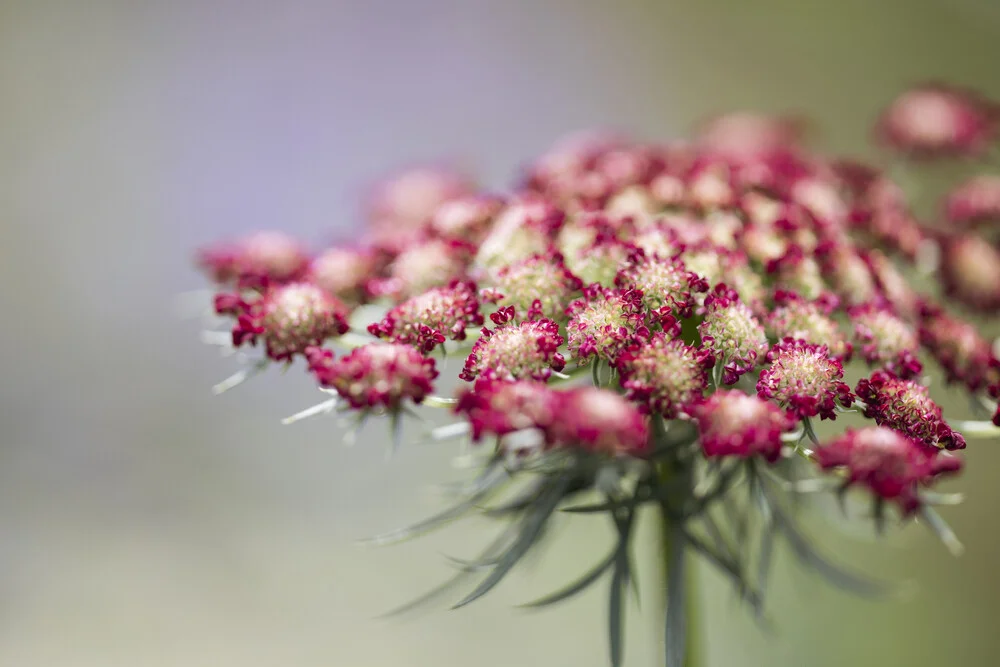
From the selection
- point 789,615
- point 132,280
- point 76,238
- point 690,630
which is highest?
point 76,238

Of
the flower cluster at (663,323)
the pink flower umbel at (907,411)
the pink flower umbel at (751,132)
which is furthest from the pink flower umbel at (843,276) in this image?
the pink flower umbel at (751,132)

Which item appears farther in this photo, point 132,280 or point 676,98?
point 676,98

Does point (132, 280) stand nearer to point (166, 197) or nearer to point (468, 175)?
point (166, 197)

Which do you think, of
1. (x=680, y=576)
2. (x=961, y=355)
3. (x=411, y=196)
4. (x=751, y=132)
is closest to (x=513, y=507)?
(x=680, y=576)

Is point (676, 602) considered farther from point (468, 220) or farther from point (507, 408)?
point (468, 220)

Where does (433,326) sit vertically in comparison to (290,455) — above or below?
above

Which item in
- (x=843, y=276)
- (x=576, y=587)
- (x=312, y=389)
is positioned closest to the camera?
(x=576, y=587)

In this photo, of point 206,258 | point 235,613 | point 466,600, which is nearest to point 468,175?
point 206,258
